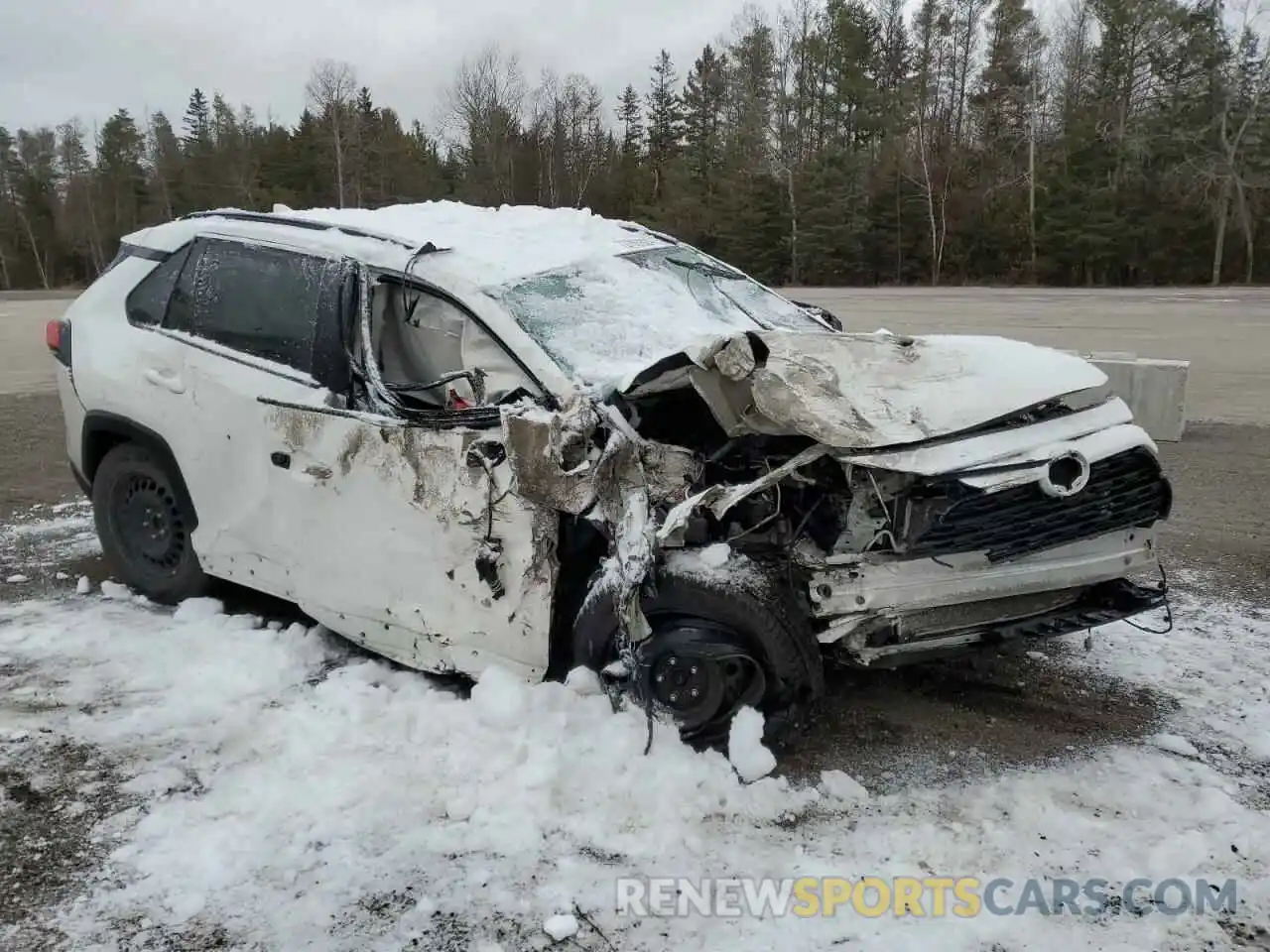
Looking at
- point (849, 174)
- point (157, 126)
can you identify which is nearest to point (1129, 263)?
point (849, 174)

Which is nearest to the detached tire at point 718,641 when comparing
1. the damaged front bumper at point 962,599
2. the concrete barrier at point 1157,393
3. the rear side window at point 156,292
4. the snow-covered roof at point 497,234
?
the damaged front bumper at point 962,599

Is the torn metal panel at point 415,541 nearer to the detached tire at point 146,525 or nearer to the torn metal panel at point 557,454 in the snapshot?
the torn metal panel at point 557,454

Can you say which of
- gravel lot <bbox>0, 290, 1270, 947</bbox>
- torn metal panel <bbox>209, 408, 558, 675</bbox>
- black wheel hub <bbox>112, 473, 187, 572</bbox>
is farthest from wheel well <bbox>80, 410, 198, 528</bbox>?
gravel lot <bbox>0, 290, 1270, 947</bbox>

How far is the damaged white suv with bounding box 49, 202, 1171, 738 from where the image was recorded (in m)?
3.22

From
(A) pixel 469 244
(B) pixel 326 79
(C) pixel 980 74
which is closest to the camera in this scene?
(A) pixel 469 244

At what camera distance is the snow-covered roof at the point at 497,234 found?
4.12 meters

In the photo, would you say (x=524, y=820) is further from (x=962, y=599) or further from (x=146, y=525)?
(x=146, y=525)

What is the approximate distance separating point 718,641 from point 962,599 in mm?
811

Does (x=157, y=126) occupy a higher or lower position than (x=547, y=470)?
higher

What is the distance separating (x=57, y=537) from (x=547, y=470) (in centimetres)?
451

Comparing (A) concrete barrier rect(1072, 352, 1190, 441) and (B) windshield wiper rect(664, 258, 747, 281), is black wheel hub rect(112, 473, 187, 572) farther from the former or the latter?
(A) concrete barrier rect(1072, 352, 1190, 441)

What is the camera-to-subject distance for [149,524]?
484 cm

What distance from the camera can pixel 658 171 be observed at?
195 ft

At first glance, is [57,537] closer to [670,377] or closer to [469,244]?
[469,244]
